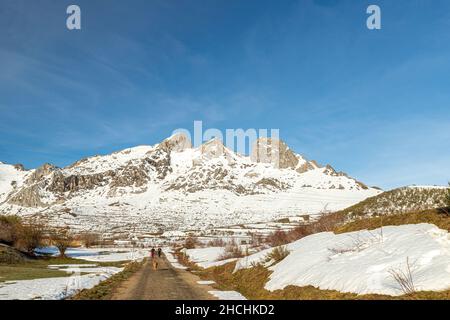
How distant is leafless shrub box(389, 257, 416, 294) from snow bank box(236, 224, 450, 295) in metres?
0.10

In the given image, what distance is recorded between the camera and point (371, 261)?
49.1ft

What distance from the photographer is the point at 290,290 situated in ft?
56.5

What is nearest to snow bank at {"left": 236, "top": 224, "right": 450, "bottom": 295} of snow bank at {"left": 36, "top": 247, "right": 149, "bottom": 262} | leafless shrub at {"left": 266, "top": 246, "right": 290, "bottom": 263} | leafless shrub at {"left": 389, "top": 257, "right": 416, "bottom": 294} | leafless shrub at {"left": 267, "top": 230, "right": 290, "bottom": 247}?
leafless shrub at {"left": 389, "top": 257, "right": 416, "bottom": 294}

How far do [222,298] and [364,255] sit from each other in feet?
22.0

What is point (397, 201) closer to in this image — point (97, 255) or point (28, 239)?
point (28, 239)

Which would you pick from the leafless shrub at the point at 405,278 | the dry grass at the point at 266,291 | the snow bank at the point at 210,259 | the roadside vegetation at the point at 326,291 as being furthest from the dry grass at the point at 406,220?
the snow bank at the point at 210,259

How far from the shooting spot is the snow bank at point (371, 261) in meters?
12.3

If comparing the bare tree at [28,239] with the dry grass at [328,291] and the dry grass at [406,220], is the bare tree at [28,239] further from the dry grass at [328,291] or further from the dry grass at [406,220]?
the dry grass at [406,220]

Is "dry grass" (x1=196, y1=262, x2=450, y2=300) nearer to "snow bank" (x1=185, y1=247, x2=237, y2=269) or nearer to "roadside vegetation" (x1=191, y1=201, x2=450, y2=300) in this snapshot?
"roadside vegetation" (x1=191, y1=201, x2=450, y2=300)

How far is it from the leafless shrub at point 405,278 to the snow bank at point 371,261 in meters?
0.10
